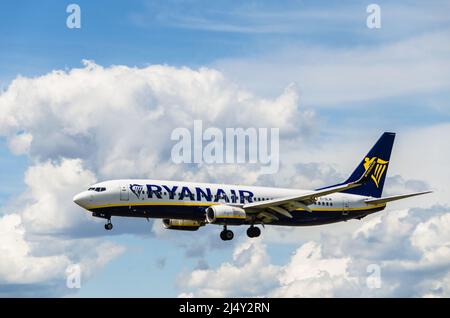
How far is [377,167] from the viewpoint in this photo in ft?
378

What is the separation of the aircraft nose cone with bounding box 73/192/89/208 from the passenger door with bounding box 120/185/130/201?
10.9 ft

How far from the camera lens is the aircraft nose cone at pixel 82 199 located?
91375 mm

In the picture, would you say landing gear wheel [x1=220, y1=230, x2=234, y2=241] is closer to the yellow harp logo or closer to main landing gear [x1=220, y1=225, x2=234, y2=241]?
main landing gear [x1=220, y1=225, x2=234, y2=241]

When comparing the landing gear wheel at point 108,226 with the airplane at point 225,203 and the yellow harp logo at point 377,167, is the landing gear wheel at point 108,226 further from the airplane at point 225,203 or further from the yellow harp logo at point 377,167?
the yellow harp logo at point 377,167

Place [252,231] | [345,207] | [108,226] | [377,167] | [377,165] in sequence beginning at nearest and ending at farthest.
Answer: [108,226], [252,231], [345,207], [377,167], [377,165]

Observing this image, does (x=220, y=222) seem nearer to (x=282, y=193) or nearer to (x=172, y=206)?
(x=172, y=206)

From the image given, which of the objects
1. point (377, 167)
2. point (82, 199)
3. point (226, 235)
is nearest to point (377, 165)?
point (377, 167)

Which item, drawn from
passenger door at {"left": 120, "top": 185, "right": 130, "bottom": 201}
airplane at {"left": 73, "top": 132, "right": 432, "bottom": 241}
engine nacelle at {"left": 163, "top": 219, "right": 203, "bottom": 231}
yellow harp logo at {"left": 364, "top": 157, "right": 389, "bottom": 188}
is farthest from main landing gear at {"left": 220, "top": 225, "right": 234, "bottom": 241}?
yellow harp logo at {"left": 364, "top": 157, "right": 389, "bottom": 188}

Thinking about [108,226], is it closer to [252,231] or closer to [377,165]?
[252,231]

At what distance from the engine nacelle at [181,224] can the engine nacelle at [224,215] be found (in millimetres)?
7398

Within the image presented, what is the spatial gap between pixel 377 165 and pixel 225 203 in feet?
84.9

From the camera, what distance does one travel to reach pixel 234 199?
98562 mm

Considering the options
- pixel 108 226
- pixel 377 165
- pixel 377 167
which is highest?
pixel 377 165
